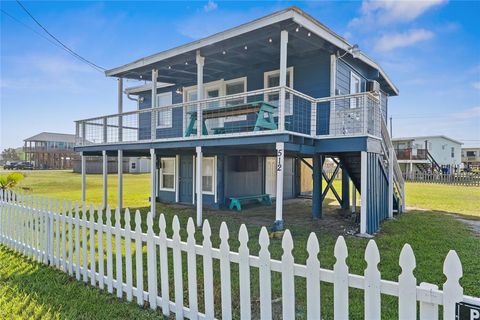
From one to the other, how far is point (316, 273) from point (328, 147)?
6.10 metres

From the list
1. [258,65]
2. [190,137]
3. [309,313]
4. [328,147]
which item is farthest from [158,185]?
[309,313]

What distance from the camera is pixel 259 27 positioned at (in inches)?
290

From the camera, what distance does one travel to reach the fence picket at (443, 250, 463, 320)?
68.1 inches

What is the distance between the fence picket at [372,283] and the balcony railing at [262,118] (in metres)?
4.98

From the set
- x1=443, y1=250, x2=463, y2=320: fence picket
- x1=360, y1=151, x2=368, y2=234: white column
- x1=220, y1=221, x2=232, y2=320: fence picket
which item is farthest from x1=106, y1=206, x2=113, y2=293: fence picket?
x1=360, y1=151, x2=368, y2=234: white column

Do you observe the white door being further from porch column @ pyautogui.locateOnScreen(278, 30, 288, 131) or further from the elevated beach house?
porch column @ pyautogui.locateOnScreen(278, 30, 288, 131)

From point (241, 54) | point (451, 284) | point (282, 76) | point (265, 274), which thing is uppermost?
point (241, 54)

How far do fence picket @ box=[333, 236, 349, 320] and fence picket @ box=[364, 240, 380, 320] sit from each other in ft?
0.49

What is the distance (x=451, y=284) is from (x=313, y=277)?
874 mm

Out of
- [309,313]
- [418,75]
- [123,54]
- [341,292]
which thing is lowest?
[309,313]

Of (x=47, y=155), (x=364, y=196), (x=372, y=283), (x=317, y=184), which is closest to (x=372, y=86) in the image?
(x=317, y=184)

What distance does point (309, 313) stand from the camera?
7.74 ft

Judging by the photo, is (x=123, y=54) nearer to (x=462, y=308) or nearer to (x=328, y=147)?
(x=328, y=147)

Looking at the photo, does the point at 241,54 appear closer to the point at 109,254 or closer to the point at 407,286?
the point at 109,254
